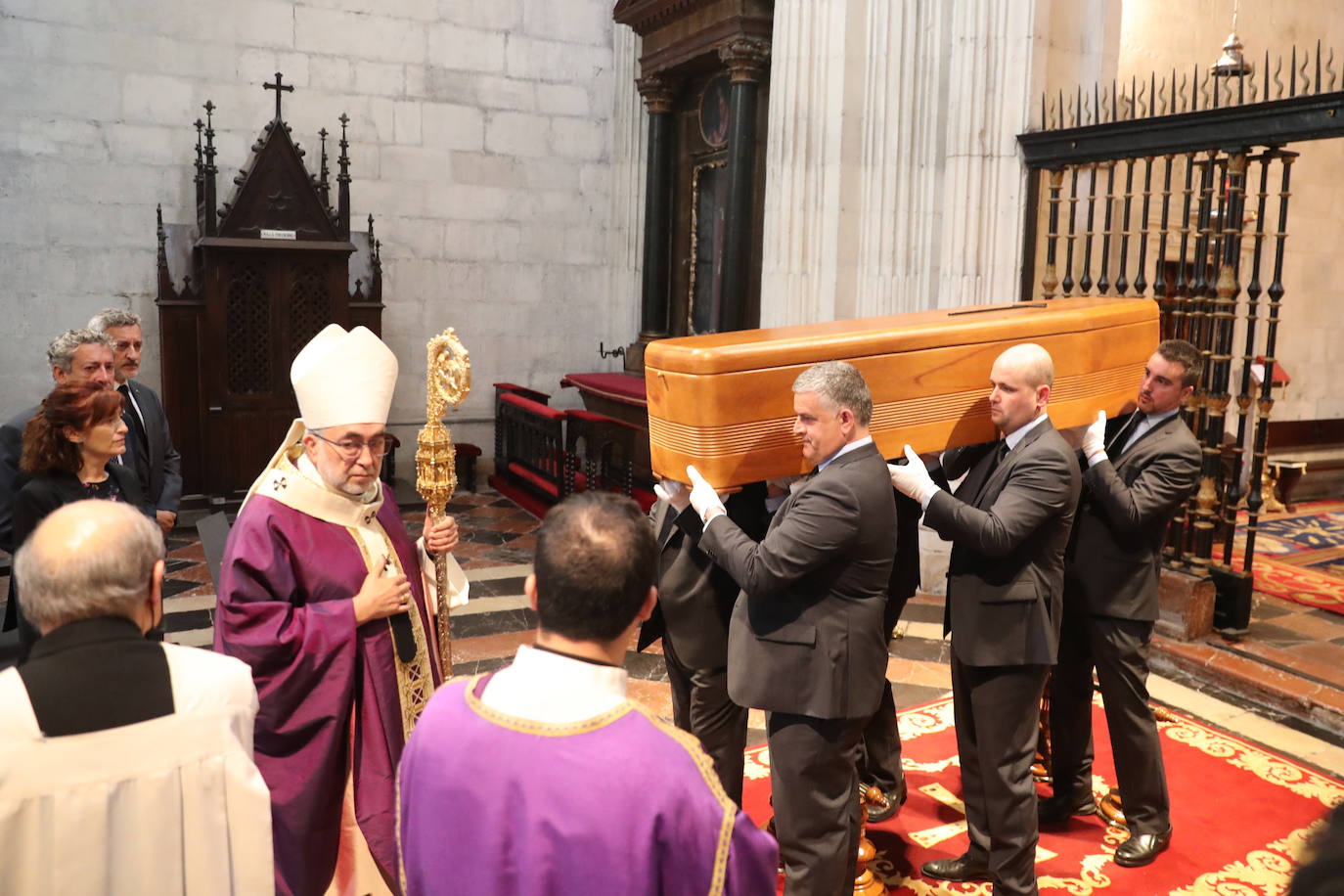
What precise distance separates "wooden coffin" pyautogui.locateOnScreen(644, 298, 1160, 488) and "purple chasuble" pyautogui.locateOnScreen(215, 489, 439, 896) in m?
0.94

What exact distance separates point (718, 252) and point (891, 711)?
6264 millimetres

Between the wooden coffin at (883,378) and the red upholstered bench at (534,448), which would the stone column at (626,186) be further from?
the wooden coffin at (883,378)

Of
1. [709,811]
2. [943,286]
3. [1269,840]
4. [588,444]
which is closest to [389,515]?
[709,811]

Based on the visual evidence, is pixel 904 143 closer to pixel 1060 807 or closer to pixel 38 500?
pixel 1060 807

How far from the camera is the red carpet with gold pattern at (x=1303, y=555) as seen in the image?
6.87 metres

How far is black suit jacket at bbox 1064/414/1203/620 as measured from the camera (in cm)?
359

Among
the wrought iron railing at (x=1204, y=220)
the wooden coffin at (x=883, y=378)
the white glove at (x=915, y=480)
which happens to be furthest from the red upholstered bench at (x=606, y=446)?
the white glove at (x=915, y=480)

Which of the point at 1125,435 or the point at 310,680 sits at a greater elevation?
the point at 1125,435

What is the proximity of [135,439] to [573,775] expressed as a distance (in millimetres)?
3781

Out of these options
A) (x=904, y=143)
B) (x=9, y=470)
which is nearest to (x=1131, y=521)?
(x=9, y=470)

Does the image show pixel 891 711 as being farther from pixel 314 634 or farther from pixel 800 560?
pixel 314 634

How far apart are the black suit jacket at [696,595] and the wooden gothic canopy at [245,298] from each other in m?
6.38

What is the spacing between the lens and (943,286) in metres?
6.62

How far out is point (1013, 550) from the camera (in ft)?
10.5
